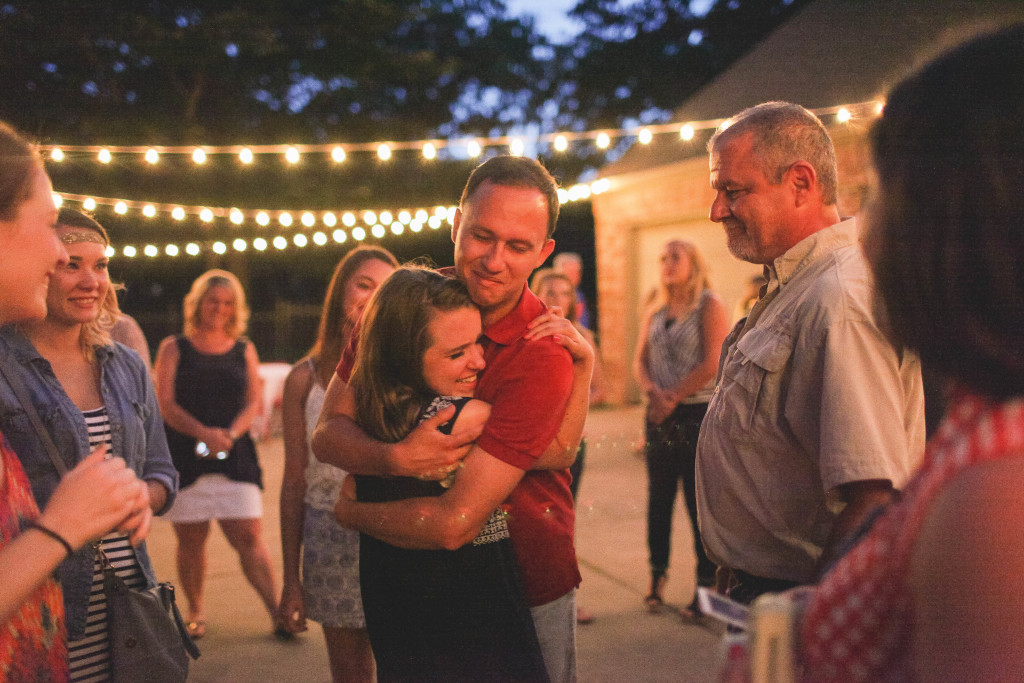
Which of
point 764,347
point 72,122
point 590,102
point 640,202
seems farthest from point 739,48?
point 764,347

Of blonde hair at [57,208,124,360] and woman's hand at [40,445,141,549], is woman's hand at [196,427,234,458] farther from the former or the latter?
woman's hand at [40,445,141,549]

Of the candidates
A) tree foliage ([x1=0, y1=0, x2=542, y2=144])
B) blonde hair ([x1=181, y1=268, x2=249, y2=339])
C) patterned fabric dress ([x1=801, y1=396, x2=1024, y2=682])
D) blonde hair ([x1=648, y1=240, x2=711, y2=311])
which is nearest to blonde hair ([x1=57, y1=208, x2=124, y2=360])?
blonde hair ([x1=181, y1=268, x2=249, y2=339])

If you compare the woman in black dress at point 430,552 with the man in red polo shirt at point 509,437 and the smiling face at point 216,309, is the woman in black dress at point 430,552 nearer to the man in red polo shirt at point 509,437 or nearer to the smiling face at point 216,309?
the man in red polo shirt at point 509,437

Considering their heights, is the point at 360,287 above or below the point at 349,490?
above

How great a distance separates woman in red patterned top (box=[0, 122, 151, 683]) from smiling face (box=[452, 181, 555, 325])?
87 cm

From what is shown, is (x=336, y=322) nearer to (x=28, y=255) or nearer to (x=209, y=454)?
(x=28, y=255)

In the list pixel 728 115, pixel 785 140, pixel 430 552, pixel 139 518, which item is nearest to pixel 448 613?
pixel 430 552

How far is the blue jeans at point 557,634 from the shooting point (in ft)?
5.88

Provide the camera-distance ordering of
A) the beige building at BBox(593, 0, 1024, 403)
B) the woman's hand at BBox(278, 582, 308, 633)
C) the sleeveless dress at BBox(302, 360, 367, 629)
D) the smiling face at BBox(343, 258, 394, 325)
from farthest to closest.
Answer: the beige building at BBox(593, 0, 1024, 403) < the smiling face at BBox(343, 258, 394, 325) < the woman's hand at BBox(278, 582, 308, 633) < the sleeveless dress at BBox(302, 360, 367, 629)

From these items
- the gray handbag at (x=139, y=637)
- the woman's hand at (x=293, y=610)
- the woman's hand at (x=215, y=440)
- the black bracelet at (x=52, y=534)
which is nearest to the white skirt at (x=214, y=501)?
the woman's hand at (x=215, y=440)

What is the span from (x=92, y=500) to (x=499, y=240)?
3.37 feet

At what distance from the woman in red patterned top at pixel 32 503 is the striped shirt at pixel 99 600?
0.56 meters

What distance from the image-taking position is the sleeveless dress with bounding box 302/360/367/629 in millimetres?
2576

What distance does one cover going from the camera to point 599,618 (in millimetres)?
4113
